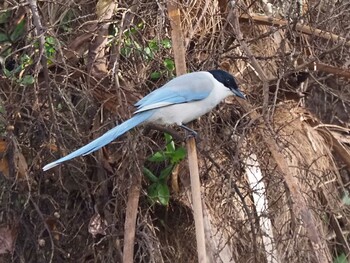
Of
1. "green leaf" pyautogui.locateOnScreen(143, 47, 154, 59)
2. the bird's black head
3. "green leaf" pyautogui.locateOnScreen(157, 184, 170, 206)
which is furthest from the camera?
"green leaf" pyautogui.locateOnScreen(157, 184, 170, 206)

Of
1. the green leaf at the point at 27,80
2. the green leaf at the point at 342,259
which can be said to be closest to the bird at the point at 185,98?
the green leaf at the point at 27,80

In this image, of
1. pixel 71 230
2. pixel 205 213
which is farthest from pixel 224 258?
pixel 71 230

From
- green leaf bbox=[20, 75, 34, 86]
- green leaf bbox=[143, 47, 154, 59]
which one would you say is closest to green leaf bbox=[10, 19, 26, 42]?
green leaf bbox=[20, 75, 34, 86]

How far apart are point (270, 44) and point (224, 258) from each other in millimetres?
1012

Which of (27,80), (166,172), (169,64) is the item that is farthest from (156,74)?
(27,80)

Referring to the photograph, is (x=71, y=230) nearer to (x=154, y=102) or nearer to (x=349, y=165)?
(x=154, y=102)

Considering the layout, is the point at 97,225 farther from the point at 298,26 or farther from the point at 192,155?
the point at 298,26

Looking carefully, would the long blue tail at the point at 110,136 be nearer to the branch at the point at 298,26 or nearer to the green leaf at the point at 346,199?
the branch at the point at 298,26

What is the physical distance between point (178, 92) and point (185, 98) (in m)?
0.04

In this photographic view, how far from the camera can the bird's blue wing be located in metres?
2.64

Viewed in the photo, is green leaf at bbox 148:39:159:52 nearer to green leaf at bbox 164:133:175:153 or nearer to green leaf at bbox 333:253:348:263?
green leaf at bbox 164:133:175:153

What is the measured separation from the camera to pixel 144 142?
2.88m

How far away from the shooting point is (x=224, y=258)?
2.97m

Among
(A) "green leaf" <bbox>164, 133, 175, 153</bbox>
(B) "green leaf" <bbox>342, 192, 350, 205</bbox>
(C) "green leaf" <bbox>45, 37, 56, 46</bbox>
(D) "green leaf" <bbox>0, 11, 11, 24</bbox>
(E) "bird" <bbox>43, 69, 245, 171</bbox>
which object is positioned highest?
(D) "green leaf" <bbox>0, 11, 11, 24</bbox>
